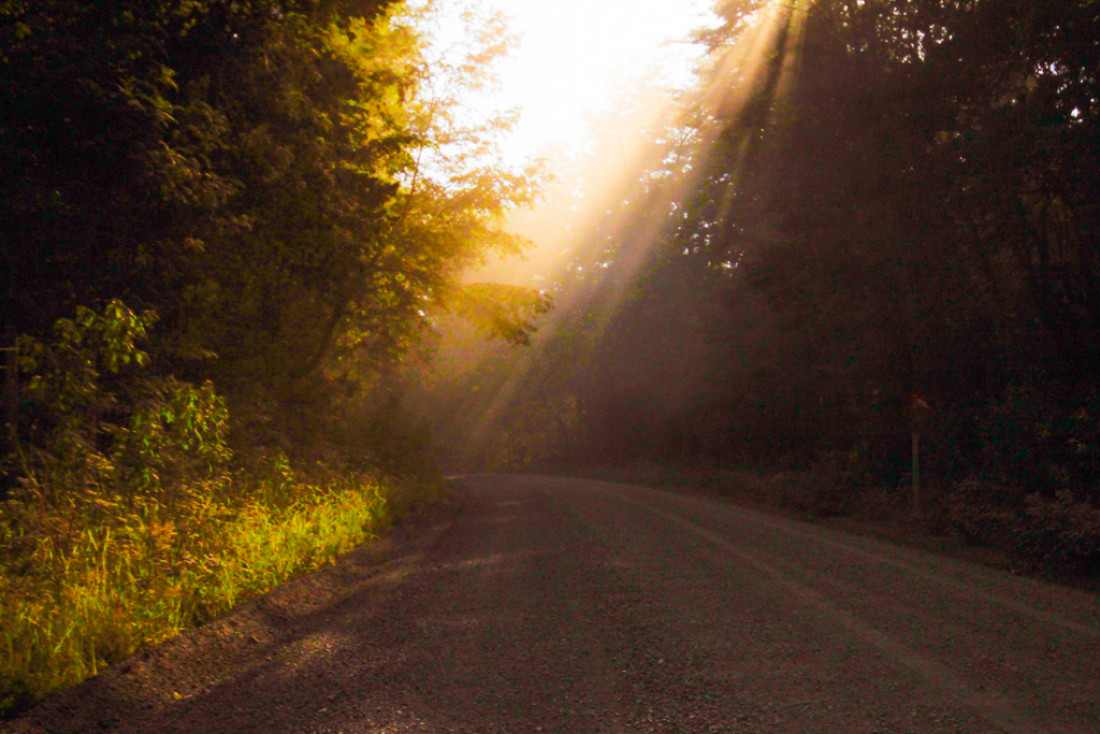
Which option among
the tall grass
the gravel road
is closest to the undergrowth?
the tall grass

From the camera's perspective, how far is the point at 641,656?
442 cm

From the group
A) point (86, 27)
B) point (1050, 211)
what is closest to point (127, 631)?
A: point (86, 27)

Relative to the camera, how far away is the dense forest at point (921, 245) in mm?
10500

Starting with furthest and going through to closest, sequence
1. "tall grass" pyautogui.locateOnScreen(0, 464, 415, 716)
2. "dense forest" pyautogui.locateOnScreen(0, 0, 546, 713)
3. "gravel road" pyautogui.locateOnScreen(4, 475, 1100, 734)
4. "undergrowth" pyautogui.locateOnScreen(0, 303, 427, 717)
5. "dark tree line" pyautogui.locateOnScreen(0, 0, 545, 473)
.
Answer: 1. "dark tree line" pyautogui.locateOnScreen(0, 0, 545, 473)
2. "dense forest" pyautogui.locateOnScreen(0, 0, 546, 713)
3. "undergrowth" pyautogui.locateOnScreen(0, 303, 427, 717)
4. "tall grass" pyautogui.locateOnScreen(0, 464, 415, 716)
5. "gravel road" pyautogui.locateOnScreen(4, 475, 1100, 734)

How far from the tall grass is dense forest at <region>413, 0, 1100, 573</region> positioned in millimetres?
8138

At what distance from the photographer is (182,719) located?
3588 mm

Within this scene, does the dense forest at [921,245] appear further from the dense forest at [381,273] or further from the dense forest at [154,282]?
the dense forest at [154,282]

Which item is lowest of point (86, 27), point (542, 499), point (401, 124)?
point (542, 499)

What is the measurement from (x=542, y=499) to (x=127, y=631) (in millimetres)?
12554

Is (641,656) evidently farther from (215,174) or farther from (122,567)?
(215,174)

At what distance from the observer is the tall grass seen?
3.95m

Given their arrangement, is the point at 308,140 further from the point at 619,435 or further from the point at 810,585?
the point at 619,435

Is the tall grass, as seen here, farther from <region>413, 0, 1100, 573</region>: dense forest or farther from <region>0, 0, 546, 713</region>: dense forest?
<region>413, 0, 1100, 573</region>: dense forest

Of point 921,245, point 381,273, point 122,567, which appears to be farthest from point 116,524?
point 921,245
